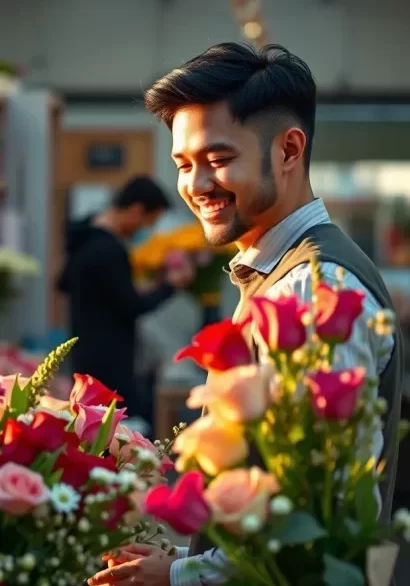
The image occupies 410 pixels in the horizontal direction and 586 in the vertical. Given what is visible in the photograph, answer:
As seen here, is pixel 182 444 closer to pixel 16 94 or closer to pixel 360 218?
pixel 16 94

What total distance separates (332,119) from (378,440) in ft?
27.9

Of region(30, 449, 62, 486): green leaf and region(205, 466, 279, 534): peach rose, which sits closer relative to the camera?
region(205, 466, 279, 534): peach rose

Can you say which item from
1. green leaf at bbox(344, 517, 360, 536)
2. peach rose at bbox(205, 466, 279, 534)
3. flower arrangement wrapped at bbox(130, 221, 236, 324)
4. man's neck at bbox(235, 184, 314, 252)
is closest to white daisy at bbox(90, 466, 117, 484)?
peach rose at bbox(205, 466, 279, 534)

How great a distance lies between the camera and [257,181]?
4.79 ft

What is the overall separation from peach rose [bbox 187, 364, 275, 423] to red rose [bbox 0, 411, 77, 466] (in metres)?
0.20

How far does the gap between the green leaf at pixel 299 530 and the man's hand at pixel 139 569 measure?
1.22ft

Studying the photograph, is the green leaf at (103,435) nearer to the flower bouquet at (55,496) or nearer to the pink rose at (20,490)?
the flower bouquet at (55,496)

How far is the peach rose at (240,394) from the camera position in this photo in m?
1.02

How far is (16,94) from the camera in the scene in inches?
223

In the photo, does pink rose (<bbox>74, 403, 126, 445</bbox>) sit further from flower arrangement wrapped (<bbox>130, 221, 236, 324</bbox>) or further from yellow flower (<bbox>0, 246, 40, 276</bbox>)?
flower arrangement wrapped (<bbox>130, 221, 236, 324</bbox>)

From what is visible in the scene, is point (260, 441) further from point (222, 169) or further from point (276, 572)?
point (222, 169)

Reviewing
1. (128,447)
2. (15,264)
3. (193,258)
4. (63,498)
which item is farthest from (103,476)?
(193,258)

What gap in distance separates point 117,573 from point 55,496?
0.30 meters

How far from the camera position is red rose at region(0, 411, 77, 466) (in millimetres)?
1151
